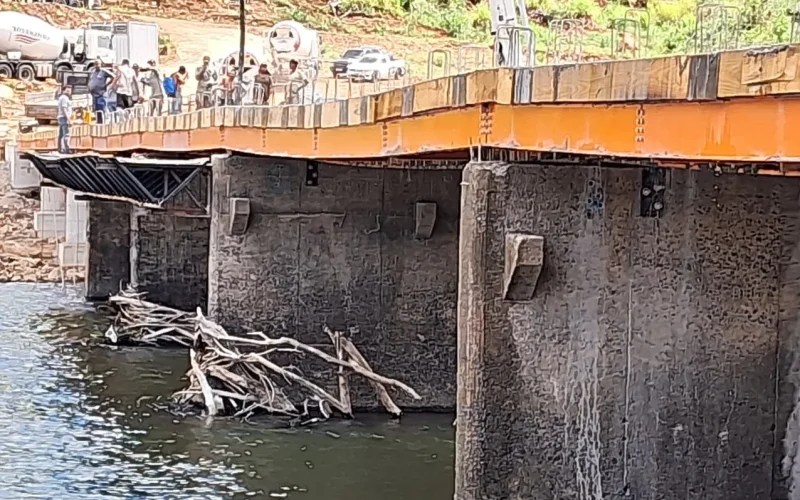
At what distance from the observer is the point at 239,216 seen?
1880 centimetres

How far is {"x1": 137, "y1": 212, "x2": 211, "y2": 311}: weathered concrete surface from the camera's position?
90.0 feet

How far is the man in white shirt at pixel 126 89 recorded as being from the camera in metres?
30.8

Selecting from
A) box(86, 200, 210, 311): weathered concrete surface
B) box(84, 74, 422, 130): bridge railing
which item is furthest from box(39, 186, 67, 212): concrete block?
box(86, 200, 210, 311): weathered concrete surface

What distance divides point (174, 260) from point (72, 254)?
673 cm

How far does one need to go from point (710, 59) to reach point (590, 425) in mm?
4122

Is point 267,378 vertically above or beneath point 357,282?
beneath

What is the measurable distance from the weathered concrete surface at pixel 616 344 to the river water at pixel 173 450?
3.54 meters

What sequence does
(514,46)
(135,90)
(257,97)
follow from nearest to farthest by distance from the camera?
(514,46), (257,97), (135,90)

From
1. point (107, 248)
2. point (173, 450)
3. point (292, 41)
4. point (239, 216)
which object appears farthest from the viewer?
point (292, 41)

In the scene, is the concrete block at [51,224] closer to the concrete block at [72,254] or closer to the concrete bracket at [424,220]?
the concrete block at [72,254]

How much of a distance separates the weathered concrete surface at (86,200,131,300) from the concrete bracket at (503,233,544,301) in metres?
20.9

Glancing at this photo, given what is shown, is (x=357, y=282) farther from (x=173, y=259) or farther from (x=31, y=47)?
(x=31, y=47)

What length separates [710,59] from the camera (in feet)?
27.8

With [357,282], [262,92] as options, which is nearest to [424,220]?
[357,282]
